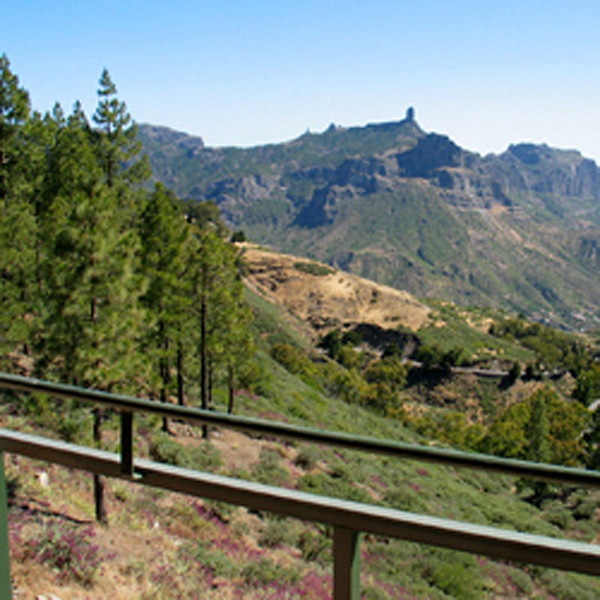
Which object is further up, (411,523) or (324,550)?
Answer: (411,523)

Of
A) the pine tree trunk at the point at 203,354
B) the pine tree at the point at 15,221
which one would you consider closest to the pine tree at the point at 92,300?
the pine tree at the point at 15,221

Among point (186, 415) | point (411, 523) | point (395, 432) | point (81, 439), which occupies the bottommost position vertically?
point (395, 432)

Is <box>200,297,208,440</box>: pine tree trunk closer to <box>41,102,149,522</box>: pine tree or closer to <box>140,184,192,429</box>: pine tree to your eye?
<box>140,184,192,429</box>: pine tree

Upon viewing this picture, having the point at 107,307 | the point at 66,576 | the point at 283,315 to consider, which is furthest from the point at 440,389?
the point at 66,576

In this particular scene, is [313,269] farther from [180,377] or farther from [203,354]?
[180,377]

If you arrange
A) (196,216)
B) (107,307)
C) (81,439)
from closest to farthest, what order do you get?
(81,439) → (107,307) → (196,216)

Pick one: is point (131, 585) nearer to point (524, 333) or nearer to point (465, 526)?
point (465, 526)

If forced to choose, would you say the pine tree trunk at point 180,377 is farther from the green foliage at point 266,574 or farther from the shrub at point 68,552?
the green foliage at point 266,574

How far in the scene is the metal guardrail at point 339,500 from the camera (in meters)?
1.99

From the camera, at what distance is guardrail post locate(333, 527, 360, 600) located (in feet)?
7.50

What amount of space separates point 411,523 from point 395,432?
53.0 m

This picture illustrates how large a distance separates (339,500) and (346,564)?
251 millimetres

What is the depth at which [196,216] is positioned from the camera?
87.9 m

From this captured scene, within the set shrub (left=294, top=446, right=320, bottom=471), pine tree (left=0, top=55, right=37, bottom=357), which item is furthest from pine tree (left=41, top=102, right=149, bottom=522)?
shrub (left=294, top=446, right=320, bottom=471)
